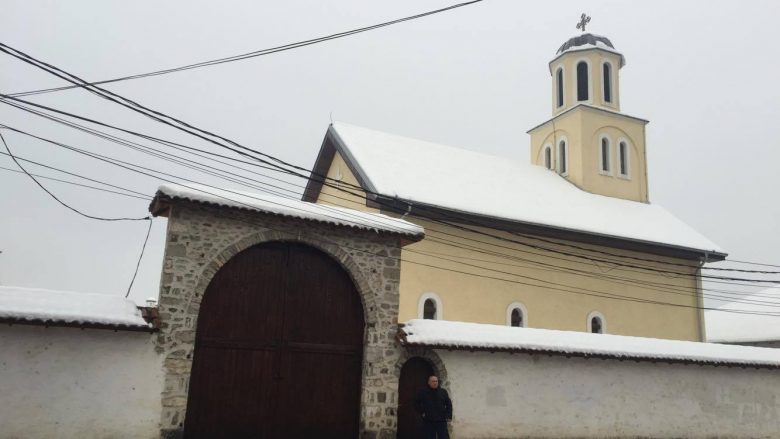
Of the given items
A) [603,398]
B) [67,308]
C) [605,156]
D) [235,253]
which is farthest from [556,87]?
[67,308]

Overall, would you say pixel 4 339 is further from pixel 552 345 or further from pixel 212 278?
pixel 552 345

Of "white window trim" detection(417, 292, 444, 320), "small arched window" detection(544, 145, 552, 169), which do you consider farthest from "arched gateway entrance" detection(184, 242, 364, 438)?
"small arched window" detection(544, 145, 552, 169)

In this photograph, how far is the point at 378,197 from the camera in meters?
14.2

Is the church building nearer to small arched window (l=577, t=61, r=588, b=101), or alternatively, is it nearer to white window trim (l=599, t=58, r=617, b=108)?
white window trim (l=599, t=58, r=617, b=108)

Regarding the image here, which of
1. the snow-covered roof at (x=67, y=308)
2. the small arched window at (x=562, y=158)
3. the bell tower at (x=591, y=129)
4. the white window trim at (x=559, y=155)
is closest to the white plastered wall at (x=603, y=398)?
the snow-covered roof at (x=67, y=308)

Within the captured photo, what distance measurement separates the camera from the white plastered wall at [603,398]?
1039cm

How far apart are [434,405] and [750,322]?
27.3m

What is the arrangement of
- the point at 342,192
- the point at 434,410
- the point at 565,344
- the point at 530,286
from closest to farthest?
the point at 434,410, the point at 565,344, the point at 530,286, the point at 342,192

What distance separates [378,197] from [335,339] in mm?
4954

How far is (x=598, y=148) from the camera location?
73.2 ft

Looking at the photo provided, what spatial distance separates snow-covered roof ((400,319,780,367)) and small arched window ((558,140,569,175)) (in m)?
9.82

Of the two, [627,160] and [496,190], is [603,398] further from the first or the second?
[627,160]

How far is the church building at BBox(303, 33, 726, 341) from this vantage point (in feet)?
49.0

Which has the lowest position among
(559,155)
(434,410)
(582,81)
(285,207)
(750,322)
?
(434,410)
